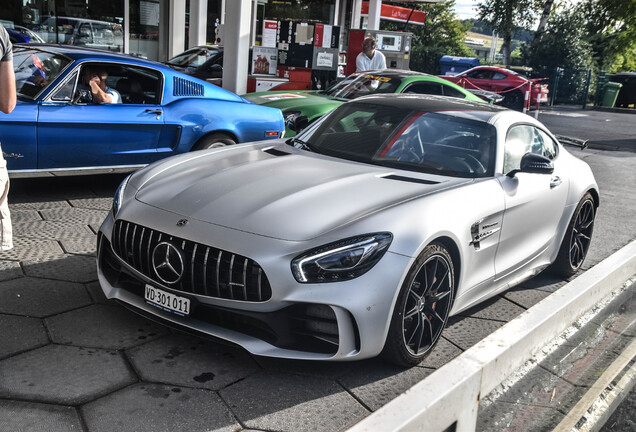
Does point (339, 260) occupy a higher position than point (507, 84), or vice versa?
point (339, 260)

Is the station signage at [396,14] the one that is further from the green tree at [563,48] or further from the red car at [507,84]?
the red car at [507,84]

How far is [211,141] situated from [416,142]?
303cm

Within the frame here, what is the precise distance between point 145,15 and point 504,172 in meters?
17.0

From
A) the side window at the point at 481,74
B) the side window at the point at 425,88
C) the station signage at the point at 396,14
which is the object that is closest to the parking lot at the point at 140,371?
the side window at the point at 425,88

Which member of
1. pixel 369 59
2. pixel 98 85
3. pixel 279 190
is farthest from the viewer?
pixel 369 59

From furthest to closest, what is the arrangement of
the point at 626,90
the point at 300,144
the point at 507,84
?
the point at 626,90
the point at 507,84
the point at 300,144

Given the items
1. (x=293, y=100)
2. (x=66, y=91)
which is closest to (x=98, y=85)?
(x=66, y=91)

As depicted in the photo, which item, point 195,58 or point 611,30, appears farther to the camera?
point 611,30

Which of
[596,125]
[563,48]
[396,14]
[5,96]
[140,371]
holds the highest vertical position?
[396,14]

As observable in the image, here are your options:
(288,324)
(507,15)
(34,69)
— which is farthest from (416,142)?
(507,15)

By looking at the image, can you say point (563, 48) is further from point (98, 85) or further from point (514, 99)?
point (98, 85)

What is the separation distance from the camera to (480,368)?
3.46m

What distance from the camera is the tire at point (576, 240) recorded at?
5297mm

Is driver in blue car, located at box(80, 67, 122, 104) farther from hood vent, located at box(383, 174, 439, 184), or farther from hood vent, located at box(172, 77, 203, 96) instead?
hood vent, located at box(383, 174, 439, 184)
